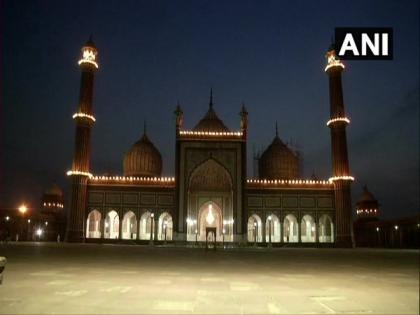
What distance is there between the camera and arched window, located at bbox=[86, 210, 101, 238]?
122 feet

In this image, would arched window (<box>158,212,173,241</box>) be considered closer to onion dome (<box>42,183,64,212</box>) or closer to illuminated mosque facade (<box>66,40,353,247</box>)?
illuminated mosque facade (<box>66,40,353,247</box>)

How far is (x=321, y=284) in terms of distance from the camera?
6.99 meters

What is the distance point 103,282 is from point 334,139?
30.4 metres

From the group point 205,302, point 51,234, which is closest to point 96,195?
point 51,234

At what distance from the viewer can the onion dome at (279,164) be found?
40.8 m

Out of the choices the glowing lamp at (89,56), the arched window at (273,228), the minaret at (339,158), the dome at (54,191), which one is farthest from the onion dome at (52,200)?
the minaret at (339,158)

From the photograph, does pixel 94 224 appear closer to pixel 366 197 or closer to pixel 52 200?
pixel 52 200

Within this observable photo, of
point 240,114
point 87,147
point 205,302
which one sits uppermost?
point 240,114

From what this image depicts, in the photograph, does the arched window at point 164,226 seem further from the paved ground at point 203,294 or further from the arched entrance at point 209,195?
the paved ground at point 203,294

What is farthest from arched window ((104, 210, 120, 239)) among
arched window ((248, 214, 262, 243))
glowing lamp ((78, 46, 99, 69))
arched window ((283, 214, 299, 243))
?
arched window ((283, 214, 299, 243))

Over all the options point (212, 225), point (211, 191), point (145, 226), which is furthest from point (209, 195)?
point (145, 226)

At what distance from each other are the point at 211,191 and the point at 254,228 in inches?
202

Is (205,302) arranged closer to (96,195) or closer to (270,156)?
(96,195)

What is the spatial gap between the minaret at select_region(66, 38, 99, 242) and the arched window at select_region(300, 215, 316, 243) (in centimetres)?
1803
